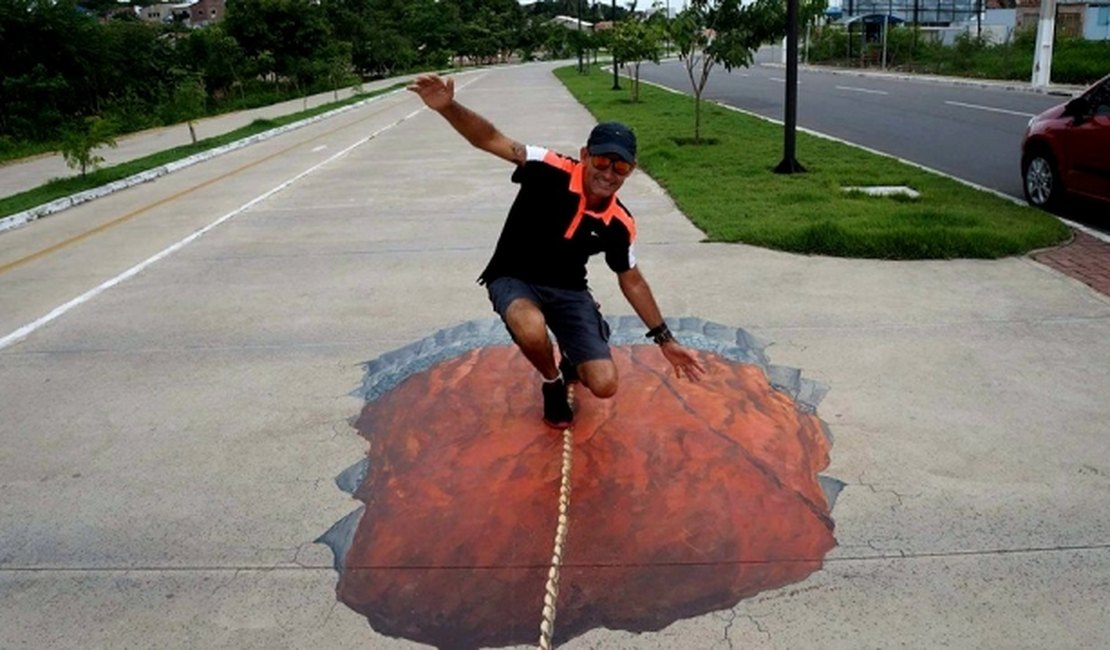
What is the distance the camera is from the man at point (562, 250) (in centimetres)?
382

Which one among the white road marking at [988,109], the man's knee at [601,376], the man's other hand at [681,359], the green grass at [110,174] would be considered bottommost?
the white road marking at [988,109]

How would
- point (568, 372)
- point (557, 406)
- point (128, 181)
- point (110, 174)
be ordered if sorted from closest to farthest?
point (557, 406)
point (568, 372)
point (128, 181)
point (110, 174)

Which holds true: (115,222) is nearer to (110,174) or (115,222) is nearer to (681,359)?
(110,174)

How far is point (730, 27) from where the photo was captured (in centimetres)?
1334

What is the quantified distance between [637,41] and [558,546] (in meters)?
16.9

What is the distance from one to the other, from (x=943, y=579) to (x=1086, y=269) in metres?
4.74

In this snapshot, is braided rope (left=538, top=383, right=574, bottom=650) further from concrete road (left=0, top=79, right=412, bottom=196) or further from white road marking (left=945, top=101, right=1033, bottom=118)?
white road marking (left=945, top=101, right=1033, bottom=118)

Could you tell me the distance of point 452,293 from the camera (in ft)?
23.1

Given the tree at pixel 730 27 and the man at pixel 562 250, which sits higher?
Answer: the tree at pixel 730 27

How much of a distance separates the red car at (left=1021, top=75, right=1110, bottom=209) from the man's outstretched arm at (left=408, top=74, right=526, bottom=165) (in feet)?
21.7

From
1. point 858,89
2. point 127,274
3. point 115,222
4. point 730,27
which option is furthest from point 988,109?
point 127,274

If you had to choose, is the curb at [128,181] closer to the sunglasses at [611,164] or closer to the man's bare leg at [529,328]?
the man's bare leg at [529,328]

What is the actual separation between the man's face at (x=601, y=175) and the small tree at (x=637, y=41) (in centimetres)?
1242

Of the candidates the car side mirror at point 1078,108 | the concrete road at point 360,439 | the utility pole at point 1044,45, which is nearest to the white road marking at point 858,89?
the utility pole at point 1044,45
